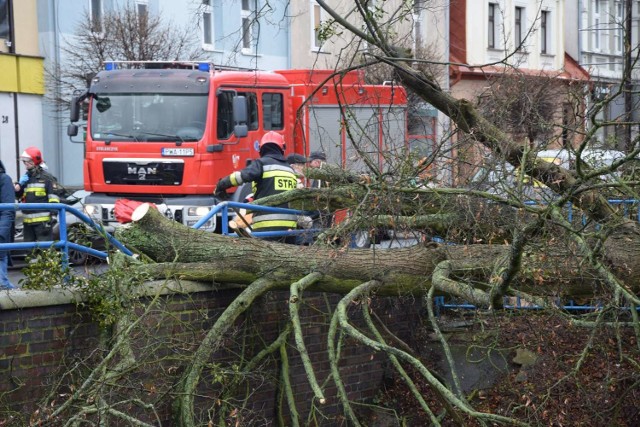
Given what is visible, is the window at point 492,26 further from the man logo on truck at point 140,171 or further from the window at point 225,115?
the man logo on truck at point 140,171

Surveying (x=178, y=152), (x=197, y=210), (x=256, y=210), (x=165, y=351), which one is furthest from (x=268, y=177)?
(x=178, y=152)

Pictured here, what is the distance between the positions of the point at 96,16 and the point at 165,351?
16.9 metres

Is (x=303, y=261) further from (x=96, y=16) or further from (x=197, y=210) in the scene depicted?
(x=96, y=16)

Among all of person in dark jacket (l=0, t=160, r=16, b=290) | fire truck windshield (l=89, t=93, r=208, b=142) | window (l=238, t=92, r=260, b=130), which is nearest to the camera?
person in dark jacket (l=0, t=160, r=16, b=290)

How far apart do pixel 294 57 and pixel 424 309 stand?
66.7ft

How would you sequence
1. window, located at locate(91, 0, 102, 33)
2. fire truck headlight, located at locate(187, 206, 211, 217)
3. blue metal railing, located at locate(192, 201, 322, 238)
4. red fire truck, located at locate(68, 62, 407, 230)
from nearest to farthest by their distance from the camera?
blue metal railing, located at locate(192, 201, 322, 238) → fire truck headlight, located at locate(187, 206, 211, 217) → red fire truck, located at locate(68, 62, 407, 230) → window, located at locate(91, 0, 102, 33)

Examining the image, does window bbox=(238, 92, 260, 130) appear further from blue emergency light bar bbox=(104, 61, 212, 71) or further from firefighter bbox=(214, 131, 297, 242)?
firefighter bbox=(214, 131, 297, 242)

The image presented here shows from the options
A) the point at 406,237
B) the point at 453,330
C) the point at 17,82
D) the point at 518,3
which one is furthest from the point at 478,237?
the point at 518,3

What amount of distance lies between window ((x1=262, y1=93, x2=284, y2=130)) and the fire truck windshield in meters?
1.14

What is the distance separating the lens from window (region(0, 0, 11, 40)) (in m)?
24.0

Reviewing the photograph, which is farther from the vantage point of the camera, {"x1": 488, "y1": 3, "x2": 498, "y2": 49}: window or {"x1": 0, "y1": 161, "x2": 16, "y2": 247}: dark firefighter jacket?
{"x1": 488, "y1": 3, "x2": 498, "y2": 49}: window

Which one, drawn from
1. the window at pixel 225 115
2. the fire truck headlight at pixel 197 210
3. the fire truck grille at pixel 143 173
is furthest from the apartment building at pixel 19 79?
the fire truck headlight at pixel 197 210

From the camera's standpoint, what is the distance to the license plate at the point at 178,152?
48.7 ft

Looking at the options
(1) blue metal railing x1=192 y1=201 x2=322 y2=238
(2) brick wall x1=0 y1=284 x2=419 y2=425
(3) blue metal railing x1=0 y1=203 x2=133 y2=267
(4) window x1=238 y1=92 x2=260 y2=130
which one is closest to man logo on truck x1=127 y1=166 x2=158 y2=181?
(4) window x1=238 y1=92 x2=260 y2=130
